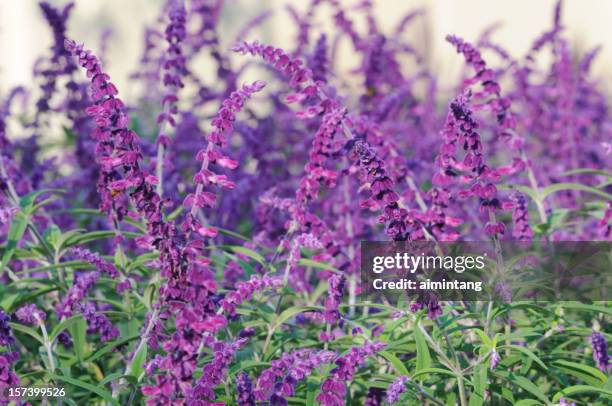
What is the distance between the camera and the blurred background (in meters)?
13.5

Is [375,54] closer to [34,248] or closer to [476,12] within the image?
[34,248]

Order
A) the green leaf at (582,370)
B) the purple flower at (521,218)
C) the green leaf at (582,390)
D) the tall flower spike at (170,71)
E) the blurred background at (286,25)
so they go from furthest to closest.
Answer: the blurred background at (286,25) < the tall flower spike at (170,71) < the purple flower at (521,218) < the green leaf at (582,370) < the green leaf at (582,390)

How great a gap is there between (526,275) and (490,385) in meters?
0.76

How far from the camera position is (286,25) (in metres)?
14.5

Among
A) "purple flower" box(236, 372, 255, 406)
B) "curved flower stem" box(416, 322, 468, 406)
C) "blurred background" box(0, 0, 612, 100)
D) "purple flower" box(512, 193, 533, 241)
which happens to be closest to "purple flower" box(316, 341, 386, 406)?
"purple flower" box(236, 372, 255, 406)

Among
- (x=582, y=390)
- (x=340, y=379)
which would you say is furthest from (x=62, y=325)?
(x=582, y=390)

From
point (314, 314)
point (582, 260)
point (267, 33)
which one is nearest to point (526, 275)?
point (582, 260)

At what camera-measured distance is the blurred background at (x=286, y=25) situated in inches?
531

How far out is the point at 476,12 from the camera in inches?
607

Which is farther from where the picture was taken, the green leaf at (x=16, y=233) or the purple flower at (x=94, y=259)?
the green leaf at (x=16, y=233)

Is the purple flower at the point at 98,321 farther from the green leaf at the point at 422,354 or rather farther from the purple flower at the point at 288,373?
the green leaf at the point at 422,354

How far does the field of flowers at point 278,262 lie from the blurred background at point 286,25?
6.95 meters

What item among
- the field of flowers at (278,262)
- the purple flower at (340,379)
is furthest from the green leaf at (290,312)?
the purple flower at (340,379)

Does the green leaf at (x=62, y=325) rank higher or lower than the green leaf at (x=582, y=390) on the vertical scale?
higher
